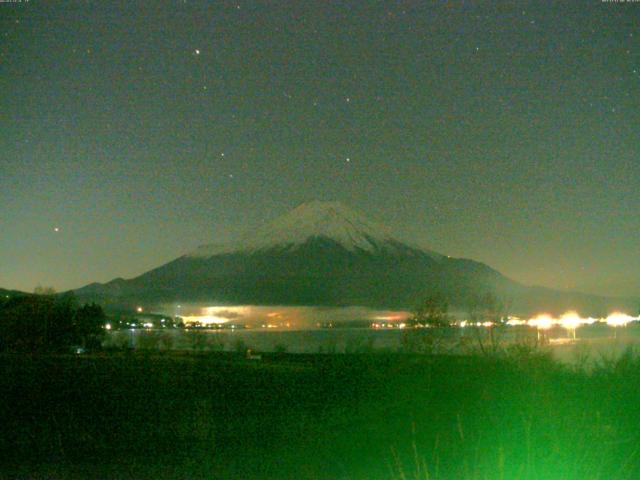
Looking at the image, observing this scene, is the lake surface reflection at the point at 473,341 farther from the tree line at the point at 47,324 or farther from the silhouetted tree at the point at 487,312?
the tree line at the point at 47,324

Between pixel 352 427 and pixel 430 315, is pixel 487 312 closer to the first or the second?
pixel 430 315

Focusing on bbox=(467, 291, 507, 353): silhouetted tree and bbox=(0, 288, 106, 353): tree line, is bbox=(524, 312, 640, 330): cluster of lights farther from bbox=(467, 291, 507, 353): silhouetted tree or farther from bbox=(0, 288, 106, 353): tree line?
bbox=(0, 288, 106, 353): tree line

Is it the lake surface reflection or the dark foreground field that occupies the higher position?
the lake surface reflection

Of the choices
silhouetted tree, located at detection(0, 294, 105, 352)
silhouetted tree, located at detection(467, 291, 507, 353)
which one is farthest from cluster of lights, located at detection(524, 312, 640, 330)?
silhouetted tree, located at detection(0, 294, 105, 352)

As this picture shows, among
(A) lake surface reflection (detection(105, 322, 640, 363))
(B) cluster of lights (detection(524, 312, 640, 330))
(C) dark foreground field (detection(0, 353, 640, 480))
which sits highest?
(B) cluster of lights (detection(524, 312, 640, 330))

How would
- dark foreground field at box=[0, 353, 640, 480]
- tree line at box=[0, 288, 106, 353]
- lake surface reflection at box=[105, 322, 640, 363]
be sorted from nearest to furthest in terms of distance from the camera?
dark foreground field at box=[0, 353, 640, 480]
lake surface reflection at box=[105, 322, 640, 363]
tree line at box=[0, 288, 106, 353]

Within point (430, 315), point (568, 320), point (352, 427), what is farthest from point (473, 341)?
point (430, 315)

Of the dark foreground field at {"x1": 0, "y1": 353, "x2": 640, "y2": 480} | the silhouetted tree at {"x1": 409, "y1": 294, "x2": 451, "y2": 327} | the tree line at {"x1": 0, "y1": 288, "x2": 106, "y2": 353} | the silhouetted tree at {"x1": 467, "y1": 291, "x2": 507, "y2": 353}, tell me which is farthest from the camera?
the silhouetted tree at {"x1": 409, "y1": 294, "x2": 451, "y2": 327}

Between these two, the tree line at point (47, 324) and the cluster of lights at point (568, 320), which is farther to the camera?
Answer: the tree line at point (47, 324)

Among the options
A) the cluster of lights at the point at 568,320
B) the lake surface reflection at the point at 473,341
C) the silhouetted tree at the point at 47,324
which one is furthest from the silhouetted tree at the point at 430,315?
the silhouetted tree at the point at 47,324
